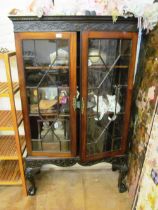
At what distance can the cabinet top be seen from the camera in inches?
49.9

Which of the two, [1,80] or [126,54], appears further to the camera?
[1,80]

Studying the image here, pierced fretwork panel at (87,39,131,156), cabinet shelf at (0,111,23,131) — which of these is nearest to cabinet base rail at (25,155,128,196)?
pierced fretwork panel at (87,39,131,156)

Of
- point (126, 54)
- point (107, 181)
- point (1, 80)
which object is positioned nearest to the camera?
point (126, 54)

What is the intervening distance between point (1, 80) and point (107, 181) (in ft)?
4.87

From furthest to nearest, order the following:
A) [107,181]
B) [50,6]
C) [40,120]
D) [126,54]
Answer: [107,181]
[40,120]
[126,54]
[50,6]

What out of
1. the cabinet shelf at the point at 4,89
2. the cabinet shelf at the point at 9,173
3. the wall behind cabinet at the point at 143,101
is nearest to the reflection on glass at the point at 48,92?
the cabinet shelf at the point at 4,89

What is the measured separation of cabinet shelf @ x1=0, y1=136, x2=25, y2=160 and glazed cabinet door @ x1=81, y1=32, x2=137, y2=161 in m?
0.61

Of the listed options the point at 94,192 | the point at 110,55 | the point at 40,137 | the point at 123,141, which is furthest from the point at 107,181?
the point at 110,55

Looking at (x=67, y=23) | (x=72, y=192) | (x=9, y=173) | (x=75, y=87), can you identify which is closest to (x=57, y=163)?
(x=72, y=192)

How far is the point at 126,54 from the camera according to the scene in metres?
1.44

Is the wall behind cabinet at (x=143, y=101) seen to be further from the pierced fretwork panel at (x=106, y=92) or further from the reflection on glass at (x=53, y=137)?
the reflection on glass at (x=53, y=137)

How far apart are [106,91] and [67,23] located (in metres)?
0.61

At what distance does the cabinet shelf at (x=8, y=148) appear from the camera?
66.9 inches

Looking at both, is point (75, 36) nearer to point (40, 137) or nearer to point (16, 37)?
point (16, 37)
